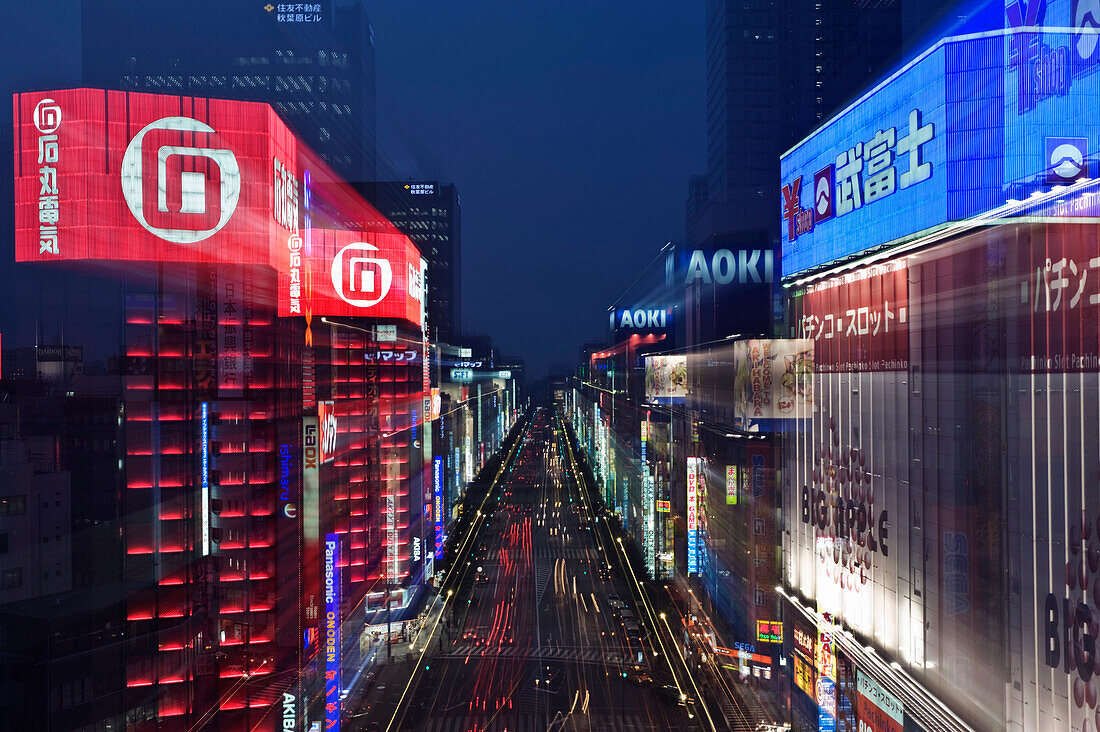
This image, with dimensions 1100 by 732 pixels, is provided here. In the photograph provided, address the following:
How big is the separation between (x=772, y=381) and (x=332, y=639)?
16.1 meters

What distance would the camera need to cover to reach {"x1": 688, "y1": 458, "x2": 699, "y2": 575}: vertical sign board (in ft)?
106

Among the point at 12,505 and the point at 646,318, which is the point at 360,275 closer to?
the point at 12,505

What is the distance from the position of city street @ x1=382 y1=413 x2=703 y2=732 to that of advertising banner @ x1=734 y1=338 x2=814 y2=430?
44.4 ft

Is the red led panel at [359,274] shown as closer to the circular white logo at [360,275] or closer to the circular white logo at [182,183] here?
the circular white logo at [360,275]

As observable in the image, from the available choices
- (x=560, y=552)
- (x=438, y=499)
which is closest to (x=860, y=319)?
(x=438, y=499)

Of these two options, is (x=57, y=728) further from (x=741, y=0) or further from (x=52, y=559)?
(x=741, y=0)

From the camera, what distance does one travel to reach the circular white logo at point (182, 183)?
19.5 metres

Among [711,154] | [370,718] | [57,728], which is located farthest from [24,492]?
[711,154]

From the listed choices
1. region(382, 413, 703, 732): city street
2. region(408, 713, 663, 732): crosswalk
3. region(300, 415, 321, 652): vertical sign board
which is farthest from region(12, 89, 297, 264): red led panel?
region(382, 413, 703, 732): city street

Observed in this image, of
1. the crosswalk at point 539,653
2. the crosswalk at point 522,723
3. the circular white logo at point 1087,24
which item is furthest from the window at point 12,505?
the circular white logo at point 1087,24

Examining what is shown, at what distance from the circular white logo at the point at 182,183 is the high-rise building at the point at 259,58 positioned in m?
9.77

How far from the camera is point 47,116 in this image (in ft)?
61.9

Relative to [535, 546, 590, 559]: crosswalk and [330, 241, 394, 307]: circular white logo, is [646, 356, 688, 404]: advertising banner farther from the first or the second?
[535, 546, 590, 559]: crosswalk

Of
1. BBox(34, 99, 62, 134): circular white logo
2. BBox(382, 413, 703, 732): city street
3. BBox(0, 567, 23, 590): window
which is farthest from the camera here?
BBox(382, 413, 703, 732): city street
